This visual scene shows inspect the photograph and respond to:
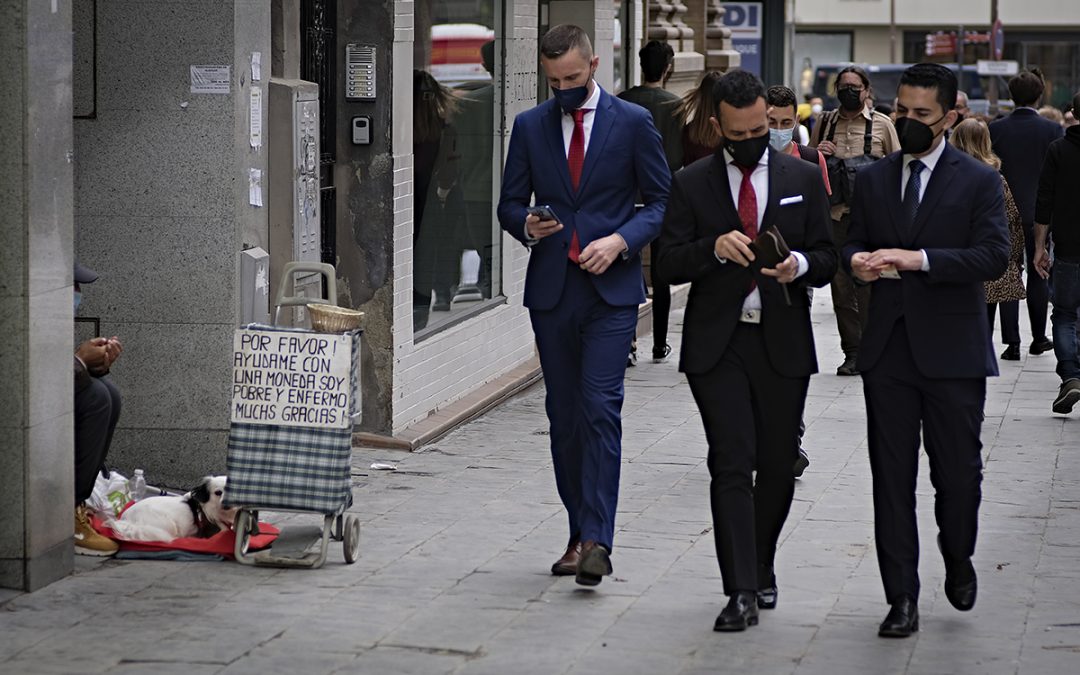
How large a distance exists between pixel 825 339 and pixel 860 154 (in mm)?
2721

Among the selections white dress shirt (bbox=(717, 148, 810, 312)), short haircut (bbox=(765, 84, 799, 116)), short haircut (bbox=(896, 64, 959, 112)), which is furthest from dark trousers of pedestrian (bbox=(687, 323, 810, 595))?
short haircut (bbox=(765, 84, 799, 116))

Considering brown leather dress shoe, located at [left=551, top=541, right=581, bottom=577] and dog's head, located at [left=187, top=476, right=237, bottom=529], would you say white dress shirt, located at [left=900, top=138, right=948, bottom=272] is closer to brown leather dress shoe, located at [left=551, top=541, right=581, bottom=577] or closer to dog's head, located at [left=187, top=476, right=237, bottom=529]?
brown leather dress shoe, located at [left=551, top=541, right=581, bottom=577]

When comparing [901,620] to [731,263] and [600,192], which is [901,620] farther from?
[600,192]

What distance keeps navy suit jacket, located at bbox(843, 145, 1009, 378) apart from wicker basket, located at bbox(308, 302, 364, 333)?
6.28ft

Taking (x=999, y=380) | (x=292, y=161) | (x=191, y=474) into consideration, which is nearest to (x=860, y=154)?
(x=999, y=380)

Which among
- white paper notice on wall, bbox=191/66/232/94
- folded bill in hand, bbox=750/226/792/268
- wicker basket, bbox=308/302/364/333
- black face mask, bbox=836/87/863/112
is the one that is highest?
black face mask, bbox=836/87/863/112

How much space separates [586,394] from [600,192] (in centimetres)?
73

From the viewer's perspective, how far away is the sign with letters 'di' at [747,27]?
92.9ft

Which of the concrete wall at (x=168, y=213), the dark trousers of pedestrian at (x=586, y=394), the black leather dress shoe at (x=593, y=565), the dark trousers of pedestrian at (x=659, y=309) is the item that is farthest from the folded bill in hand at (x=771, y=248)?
the dark trousers of pedestrian at (x=659, y=309)

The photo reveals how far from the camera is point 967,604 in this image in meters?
6.29

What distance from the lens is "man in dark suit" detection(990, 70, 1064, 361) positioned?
1356 centimetres

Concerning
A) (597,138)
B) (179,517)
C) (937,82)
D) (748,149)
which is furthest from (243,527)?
(937,82)

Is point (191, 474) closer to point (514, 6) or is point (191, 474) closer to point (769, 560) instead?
point (769, 560)

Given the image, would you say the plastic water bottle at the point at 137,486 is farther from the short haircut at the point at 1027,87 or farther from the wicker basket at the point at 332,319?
the short haircut at the point at 1027,87
